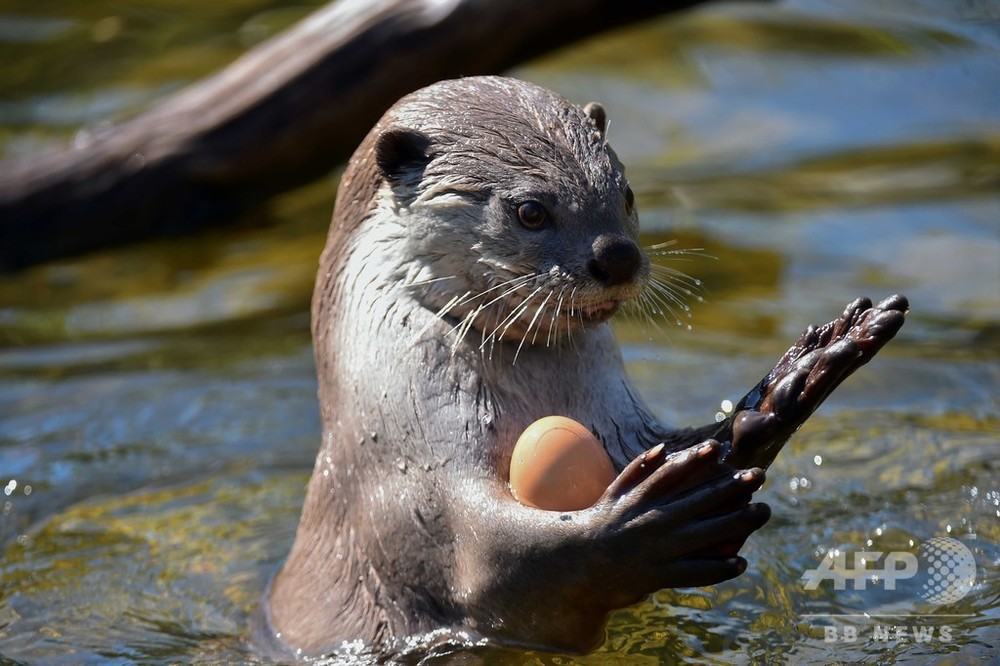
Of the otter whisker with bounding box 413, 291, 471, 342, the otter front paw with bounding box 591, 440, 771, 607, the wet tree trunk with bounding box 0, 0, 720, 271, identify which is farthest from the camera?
the wet tree trunk with bounding box 0, 0, 720, 271

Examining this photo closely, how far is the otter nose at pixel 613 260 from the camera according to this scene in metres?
3.35

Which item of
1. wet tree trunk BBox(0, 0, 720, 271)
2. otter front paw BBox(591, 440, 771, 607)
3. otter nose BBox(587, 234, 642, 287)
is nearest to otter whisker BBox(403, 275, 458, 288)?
otter nose BBox(587, 234, 642, 287)

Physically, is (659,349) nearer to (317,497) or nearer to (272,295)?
(272,295)

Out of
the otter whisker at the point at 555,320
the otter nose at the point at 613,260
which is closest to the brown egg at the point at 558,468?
the otter whisker at the point at 555,320

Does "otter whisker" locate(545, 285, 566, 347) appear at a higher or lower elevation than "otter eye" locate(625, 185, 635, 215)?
lower

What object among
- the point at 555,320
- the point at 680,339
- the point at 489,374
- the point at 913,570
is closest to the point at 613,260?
the point at 555,320

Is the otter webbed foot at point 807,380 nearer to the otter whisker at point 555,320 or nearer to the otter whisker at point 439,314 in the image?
the otter whisker at point 555,320

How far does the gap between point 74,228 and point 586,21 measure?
8.69 ft

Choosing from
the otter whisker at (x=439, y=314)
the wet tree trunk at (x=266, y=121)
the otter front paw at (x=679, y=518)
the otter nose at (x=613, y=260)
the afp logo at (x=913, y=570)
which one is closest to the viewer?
the otter front paw at (x=679, y=518)

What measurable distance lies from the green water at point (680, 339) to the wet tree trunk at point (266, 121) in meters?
0.20

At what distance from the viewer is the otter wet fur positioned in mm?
3203

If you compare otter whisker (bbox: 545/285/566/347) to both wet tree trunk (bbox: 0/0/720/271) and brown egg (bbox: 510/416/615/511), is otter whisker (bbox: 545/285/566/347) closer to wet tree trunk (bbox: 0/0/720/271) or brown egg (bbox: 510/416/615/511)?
brown egg (bbox: 510/416/615/511)

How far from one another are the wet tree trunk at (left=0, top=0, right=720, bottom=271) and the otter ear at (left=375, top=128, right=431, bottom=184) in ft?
10.6

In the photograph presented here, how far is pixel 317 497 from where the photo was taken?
389cm
